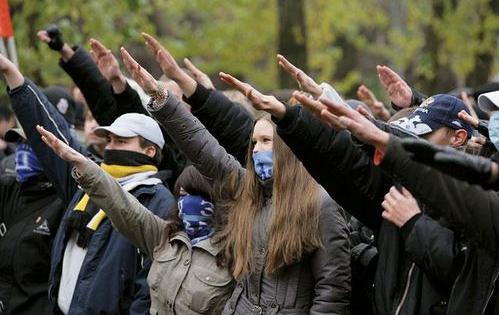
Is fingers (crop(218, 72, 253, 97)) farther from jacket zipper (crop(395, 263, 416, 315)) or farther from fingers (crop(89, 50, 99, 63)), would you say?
fingers (crop(89, 50, 99, 63))

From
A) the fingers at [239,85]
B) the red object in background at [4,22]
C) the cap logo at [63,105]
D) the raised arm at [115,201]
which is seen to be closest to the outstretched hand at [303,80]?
the fingers at [239,85]

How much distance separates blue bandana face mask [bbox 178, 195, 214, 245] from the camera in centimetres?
602

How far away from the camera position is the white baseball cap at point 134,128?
6.65 metres

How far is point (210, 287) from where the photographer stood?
19.2ft

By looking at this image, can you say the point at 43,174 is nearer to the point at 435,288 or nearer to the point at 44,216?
the point at 44,216

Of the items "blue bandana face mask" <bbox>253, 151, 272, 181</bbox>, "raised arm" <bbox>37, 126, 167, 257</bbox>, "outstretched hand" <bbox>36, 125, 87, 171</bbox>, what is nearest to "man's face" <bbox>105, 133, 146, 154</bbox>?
"raised arm" <bbox>37, 126, 167, 257</bbox>

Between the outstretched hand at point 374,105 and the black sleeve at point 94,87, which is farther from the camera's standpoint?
the outstretched hand at point 374,105

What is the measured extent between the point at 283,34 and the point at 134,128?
31.8 ft

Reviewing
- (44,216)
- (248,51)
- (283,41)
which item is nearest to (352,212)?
(44,216)

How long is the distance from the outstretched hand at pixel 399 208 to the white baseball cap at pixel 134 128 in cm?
234

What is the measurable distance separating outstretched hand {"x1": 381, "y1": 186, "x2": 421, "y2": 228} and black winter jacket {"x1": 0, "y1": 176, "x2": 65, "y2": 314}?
304cm

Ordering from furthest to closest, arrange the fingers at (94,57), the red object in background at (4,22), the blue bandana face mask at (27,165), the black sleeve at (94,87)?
the red object in background at (4,22)
the black sleeve at (94,87)
the blue bandana face mask at (27,165)
the fingers at (94,57)

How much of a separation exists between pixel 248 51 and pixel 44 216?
14695 mm

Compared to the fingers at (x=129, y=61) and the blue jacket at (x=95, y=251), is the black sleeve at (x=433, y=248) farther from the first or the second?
the blue jacket at (x=95, y=251)
